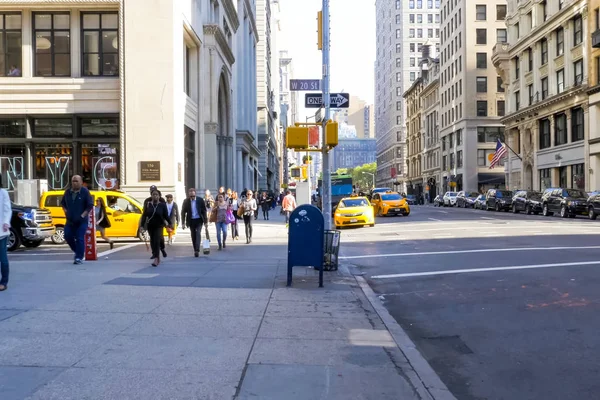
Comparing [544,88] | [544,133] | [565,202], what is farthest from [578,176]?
[565,202]

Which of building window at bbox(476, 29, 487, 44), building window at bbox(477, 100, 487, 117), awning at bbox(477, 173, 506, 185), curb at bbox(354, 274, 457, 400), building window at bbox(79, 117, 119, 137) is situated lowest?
curb at bbox(354, 274, 457, 400)

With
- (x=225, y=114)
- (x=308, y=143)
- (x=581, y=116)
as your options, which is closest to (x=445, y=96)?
(x=581, y=116)

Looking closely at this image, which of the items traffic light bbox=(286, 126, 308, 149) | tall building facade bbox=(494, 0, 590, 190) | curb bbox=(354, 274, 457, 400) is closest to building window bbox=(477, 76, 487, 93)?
tall building facade bbox=(494, 0, 590, 190)

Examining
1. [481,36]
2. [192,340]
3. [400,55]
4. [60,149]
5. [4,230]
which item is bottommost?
[192,340]

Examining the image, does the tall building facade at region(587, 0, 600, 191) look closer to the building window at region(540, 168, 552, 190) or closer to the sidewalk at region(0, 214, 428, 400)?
the building window at region(540, 168, 552, 190)

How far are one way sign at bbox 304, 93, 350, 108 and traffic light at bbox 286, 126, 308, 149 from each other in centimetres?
122

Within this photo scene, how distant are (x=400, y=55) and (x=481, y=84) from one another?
52478mm

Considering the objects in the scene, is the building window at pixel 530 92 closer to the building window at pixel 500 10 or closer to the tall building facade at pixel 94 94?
the building window at pixel 500 10

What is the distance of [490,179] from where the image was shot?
7519cm

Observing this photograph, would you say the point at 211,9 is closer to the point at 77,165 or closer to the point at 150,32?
the point at 150,32

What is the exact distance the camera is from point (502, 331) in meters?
7.20

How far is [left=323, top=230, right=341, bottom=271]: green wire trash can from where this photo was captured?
1209cm

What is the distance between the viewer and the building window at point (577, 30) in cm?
4597

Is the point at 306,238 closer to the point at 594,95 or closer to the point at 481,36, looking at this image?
the point at 594,95
